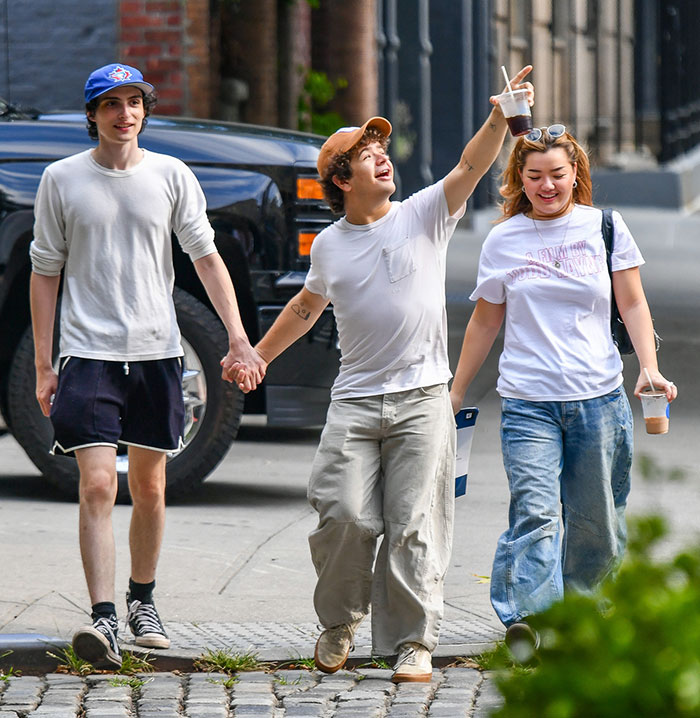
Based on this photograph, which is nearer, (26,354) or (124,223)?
(124,223)

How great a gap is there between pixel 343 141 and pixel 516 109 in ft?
1.64

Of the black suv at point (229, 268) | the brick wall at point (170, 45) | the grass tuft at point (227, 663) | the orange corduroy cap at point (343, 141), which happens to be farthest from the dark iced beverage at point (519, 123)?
the brick wall at point (170, 45)

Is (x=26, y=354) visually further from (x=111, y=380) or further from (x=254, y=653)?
(x=254, y=653)

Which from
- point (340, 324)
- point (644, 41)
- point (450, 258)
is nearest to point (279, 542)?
point (340, 324)

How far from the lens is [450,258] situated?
1638cm

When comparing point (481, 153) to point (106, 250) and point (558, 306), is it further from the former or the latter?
point (106, 250)

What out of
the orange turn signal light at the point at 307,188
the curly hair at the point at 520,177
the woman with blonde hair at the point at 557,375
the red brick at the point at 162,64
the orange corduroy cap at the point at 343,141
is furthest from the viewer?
the red brick at the point at 162,64

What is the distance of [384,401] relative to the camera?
434cm

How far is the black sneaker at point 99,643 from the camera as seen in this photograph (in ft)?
14.3

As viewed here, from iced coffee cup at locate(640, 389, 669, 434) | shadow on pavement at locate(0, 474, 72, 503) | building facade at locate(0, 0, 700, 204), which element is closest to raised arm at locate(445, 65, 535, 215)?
iced coffee cup at locate(640, 389, 669, 434)

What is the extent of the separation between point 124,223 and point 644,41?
1256 inches

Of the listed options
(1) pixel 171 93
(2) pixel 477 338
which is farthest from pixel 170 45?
(2) pixel 477 338

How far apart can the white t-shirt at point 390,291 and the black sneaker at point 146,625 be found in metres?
0.95

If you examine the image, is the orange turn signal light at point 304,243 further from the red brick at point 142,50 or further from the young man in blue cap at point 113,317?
the red brick at point 142,50
